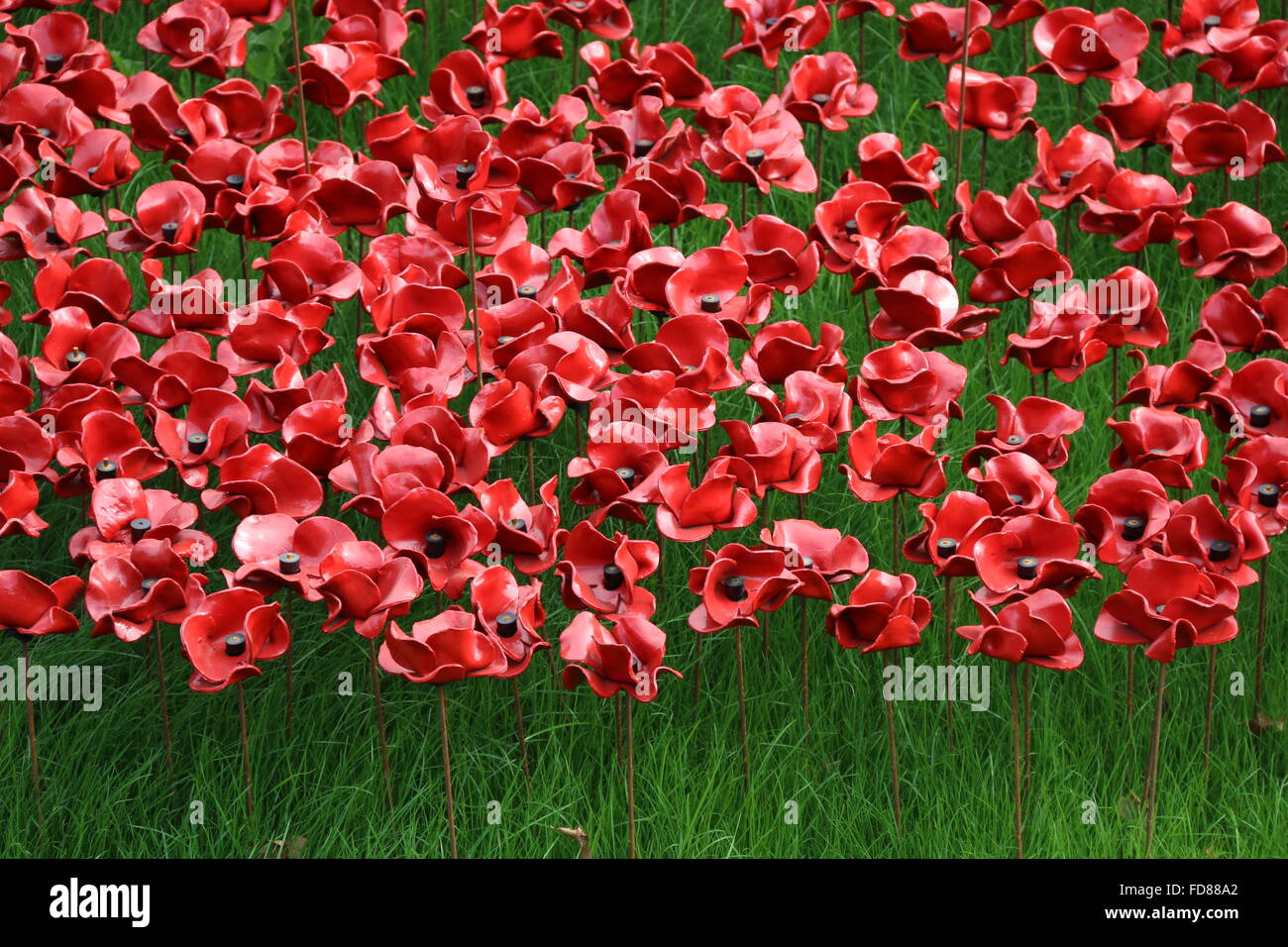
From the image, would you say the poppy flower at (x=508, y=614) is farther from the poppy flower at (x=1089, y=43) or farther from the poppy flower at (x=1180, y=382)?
the poppy flower at (x=1089, y=43)

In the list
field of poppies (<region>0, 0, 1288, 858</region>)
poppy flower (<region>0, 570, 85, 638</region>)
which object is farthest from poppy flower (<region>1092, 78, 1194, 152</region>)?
poppy flower (<region>0, 570, 85, 638</region>)

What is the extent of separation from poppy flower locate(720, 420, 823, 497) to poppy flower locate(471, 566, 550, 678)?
430 mm

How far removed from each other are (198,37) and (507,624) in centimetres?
199

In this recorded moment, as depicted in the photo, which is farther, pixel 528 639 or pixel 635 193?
pixel 635 193

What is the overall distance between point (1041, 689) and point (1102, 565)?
1.27ft

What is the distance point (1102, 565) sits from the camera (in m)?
3.31

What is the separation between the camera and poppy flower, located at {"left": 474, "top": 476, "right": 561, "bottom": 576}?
2.60m

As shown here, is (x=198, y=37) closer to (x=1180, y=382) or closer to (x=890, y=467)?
(x=890, y=467)

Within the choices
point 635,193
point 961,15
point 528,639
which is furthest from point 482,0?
point 528,639

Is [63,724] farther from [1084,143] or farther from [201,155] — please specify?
[1084,143]

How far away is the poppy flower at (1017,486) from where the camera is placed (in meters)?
2.60

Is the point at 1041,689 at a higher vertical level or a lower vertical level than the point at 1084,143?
lower

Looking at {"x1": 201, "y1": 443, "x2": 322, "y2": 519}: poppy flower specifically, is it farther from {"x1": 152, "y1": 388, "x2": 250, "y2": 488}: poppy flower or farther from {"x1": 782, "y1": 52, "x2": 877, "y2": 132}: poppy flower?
{"x1": 782, "y1": 52, "x2": 877, "y2": 132}: poppy flower

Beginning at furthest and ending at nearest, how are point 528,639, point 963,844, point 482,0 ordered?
point 482,0 → point 963,844 → point 528,639
